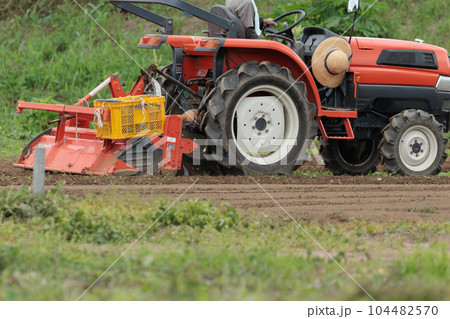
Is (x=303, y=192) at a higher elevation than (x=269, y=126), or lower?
lower

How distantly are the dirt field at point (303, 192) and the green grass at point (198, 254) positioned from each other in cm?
33

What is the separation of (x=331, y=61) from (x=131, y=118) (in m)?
2.33

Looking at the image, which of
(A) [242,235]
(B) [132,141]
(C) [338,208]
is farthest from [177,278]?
(B) [132,141]

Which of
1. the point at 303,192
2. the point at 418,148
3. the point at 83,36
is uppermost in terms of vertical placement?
the point at 83,36

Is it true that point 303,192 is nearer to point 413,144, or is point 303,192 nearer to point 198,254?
point 413,144

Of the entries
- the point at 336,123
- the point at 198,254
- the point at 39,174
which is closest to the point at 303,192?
the point at 336,123

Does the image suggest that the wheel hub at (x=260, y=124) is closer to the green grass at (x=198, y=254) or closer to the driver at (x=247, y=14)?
the driver at (x=247, y=14)

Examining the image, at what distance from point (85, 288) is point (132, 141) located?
3.74 meters

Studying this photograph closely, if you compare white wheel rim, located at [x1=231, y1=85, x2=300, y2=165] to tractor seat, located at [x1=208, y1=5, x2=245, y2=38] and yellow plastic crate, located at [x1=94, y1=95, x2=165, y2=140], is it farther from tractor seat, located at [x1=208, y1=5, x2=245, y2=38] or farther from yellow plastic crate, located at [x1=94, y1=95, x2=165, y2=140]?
yellow plastic crate, located at [x1=94, y1=95, x2=165, y2=140]

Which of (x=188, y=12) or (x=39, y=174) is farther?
(x=188, y=12)

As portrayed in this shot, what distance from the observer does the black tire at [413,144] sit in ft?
27.1

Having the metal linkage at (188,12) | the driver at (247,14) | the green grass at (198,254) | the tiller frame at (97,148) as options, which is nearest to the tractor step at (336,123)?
the driver at (247,14)

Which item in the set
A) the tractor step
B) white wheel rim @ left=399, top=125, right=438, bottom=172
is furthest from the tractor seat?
white wheel rim @ left=399, top=125, right=438, bottom=172

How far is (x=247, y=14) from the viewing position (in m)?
7.79
